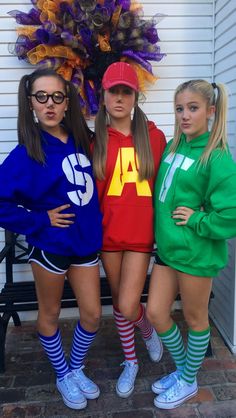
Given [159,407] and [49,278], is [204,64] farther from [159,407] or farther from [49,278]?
[159,407]

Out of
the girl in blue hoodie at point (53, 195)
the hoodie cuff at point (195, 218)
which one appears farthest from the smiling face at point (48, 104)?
the hoodie cuff at point (195, 218)

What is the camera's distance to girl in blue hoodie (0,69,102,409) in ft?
6.66

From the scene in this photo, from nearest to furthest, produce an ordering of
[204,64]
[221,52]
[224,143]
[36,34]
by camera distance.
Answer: [224,143] < [36,34] < [221,52] < [204,64]

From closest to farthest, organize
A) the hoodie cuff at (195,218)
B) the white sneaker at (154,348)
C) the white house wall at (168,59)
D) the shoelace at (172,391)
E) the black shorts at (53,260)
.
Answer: the hoodie cuff at (195,218) < the black shorts at (53,260) < the shoelace at (172,391) < the white sneaker at (154,348) < the white house wall at (168,59)

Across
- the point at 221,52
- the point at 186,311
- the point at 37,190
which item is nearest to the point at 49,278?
the point at 37,190

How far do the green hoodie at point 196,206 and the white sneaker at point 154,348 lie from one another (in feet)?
2.87

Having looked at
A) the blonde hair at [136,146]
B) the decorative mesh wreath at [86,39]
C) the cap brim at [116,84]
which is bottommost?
the blonde hair at [136,146]

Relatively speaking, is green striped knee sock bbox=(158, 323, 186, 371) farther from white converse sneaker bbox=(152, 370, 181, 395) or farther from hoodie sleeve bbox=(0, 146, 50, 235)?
hoodie sleeve bbox=(0, 146, 50, 235)

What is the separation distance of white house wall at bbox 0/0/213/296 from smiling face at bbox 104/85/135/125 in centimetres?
115

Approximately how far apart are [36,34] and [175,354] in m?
2.40

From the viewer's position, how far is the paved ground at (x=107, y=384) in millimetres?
2311

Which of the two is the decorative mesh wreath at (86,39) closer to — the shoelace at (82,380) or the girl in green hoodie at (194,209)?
the girl in green hoodie at (194,209)

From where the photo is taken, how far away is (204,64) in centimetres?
329

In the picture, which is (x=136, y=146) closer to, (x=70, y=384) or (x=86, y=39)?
(x=86, y=39)
